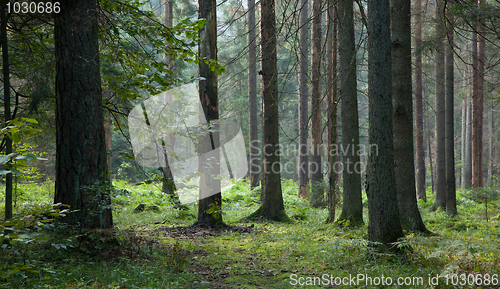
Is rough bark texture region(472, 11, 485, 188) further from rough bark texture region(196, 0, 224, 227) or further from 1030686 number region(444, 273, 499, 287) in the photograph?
1030686 number region(444, 273, 499, 287)

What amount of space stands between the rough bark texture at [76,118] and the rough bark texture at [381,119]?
13.3ft

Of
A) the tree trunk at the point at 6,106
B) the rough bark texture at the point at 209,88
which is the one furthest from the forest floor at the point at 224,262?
the rough bark texture at the point at 209,88

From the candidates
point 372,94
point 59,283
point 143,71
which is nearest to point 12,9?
point 143,71

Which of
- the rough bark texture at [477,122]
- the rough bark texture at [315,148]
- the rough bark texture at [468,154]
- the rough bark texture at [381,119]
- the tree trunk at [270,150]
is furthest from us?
the rough bark texture at [468,154]

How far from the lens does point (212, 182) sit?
27.5 feet

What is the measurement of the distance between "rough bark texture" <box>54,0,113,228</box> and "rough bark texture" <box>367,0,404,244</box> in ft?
13.3

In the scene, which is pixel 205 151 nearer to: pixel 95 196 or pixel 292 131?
pixel 95 196

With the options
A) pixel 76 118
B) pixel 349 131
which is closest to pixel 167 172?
pixel 76 118

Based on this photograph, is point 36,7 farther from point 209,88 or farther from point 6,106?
point 209,88

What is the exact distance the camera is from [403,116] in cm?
679

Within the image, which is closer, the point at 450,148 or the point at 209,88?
the point at 209,88

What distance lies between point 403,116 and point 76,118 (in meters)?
6.20

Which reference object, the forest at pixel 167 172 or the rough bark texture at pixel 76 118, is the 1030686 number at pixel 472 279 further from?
the rough bark texture at pixel 76 118

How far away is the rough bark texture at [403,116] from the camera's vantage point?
670cm
